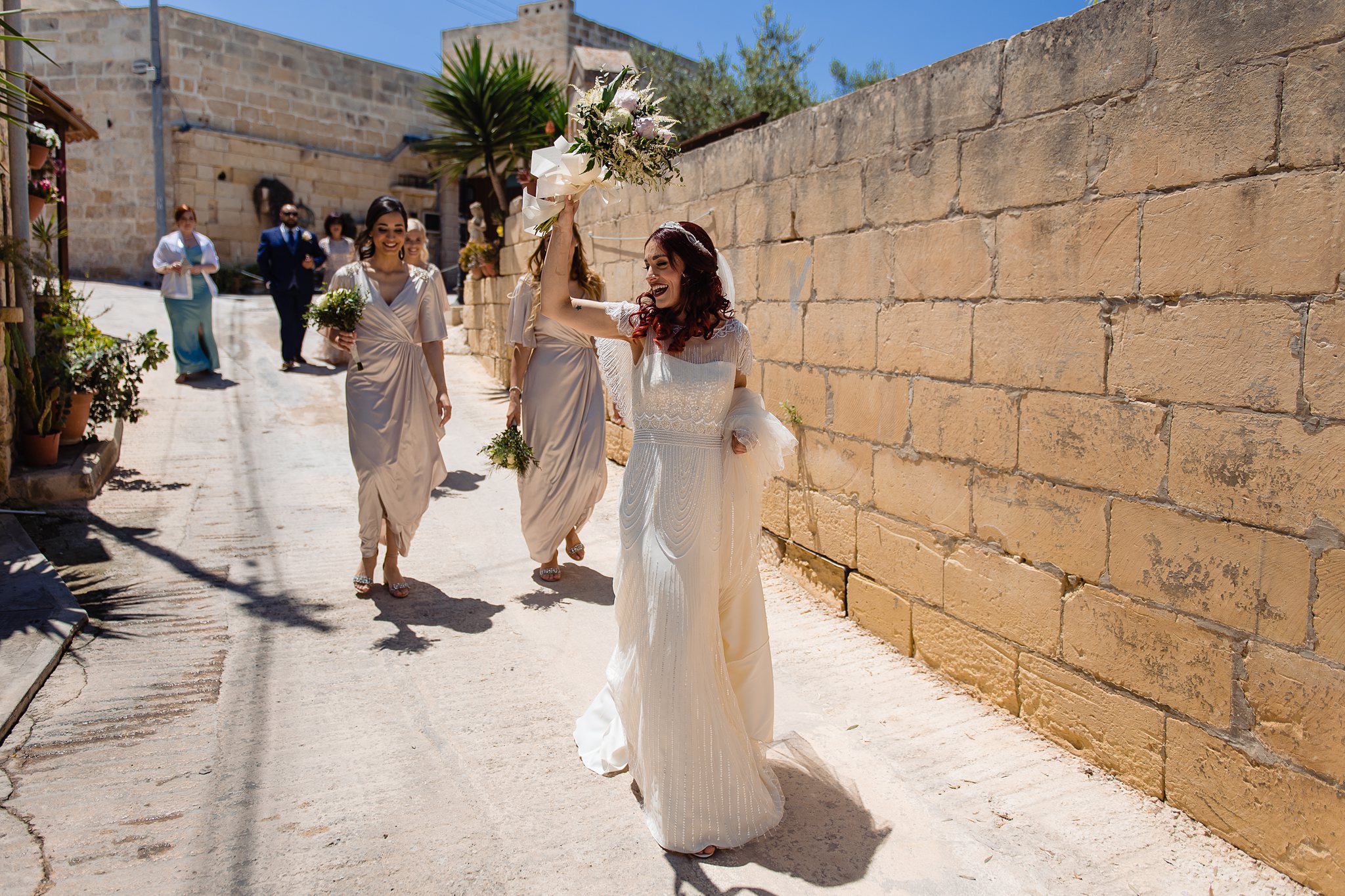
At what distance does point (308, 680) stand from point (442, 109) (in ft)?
44.7

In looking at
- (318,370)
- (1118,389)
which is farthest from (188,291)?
(1118,389)

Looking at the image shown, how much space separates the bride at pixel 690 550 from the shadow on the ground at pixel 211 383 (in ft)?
28.8

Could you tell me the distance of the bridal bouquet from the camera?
128 inches

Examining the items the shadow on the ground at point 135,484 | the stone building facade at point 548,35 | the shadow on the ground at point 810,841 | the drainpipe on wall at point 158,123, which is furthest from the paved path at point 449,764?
the stone building facade at point 548,35

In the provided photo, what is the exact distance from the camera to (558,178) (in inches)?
128

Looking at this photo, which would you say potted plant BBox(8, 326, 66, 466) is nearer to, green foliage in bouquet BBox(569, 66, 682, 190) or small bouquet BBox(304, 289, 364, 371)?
small bouquet BBox(304, 289, 364, 371)

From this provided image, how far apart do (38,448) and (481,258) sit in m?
6.38

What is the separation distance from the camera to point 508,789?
10.8ft

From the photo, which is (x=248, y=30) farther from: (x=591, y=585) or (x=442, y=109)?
(x=591, y=585)

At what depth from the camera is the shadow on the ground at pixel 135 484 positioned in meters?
7.35

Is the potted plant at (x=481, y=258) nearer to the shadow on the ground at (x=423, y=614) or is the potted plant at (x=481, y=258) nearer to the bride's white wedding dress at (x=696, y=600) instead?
the shadow on the ground at (x=423, y=614)

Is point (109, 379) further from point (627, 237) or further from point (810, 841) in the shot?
point (810, 841)

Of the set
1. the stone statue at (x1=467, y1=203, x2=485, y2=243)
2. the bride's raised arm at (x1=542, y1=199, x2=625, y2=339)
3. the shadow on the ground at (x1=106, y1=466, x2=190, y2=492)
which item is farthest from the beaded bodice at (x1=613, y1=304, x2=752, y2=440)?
the stone statue at (x1=467, y1=203, x2=485, y2=243)

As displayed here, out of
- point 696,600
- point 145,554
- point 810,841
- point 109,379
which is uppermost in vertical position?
point 109,379
